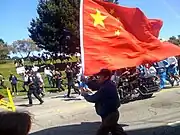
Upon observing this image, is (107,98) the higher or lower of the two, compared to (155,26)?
lower

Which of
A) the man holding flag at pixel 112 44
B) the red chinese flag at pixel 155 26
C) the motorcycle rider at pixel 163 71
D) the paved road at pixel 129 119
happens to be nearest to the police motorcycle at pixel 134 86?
the paved road at pixel 129 119

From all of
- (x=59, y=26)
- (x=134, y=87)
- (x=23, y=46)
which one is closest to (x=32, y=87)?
(x=134, y=87)

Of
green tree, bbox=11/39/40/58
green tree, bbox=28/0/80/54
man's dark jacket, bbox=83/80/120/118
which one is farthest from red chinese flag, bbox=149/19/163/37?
green tree, bbox=11/39/40/58

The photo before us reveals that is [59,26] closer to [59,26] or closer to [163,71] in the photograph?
[59,26]

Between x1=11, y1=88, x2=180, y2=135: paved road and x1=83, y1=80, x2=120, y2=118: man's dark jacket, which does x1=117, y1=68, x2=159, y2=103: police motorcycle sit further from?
x1=83, y1=80, x2=120, y2=118: man's dark jacket

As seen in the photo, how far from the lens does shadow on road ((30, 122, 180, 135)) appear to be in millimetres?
8603

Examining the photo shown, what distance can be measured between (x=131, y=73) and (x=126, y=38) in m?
7.42

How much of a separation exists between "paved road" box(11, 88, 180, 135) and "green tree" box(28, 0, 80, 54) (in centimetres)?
2995

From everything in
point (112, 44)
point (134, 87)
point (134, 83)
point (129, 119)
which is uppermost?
point (112, 44)

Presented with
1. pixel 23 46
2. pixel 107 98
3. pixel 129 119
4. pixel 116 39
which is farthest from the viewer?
pixel 23 46

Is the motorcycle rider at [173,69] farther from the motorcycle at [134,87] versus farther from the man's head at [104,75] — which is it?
the man's head at [104,75]

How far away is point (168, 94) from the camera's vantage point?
16.3 metres

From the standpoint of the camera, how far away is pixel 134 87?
15.7 meters

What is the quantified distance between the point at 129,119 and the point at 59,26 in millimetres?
36044
